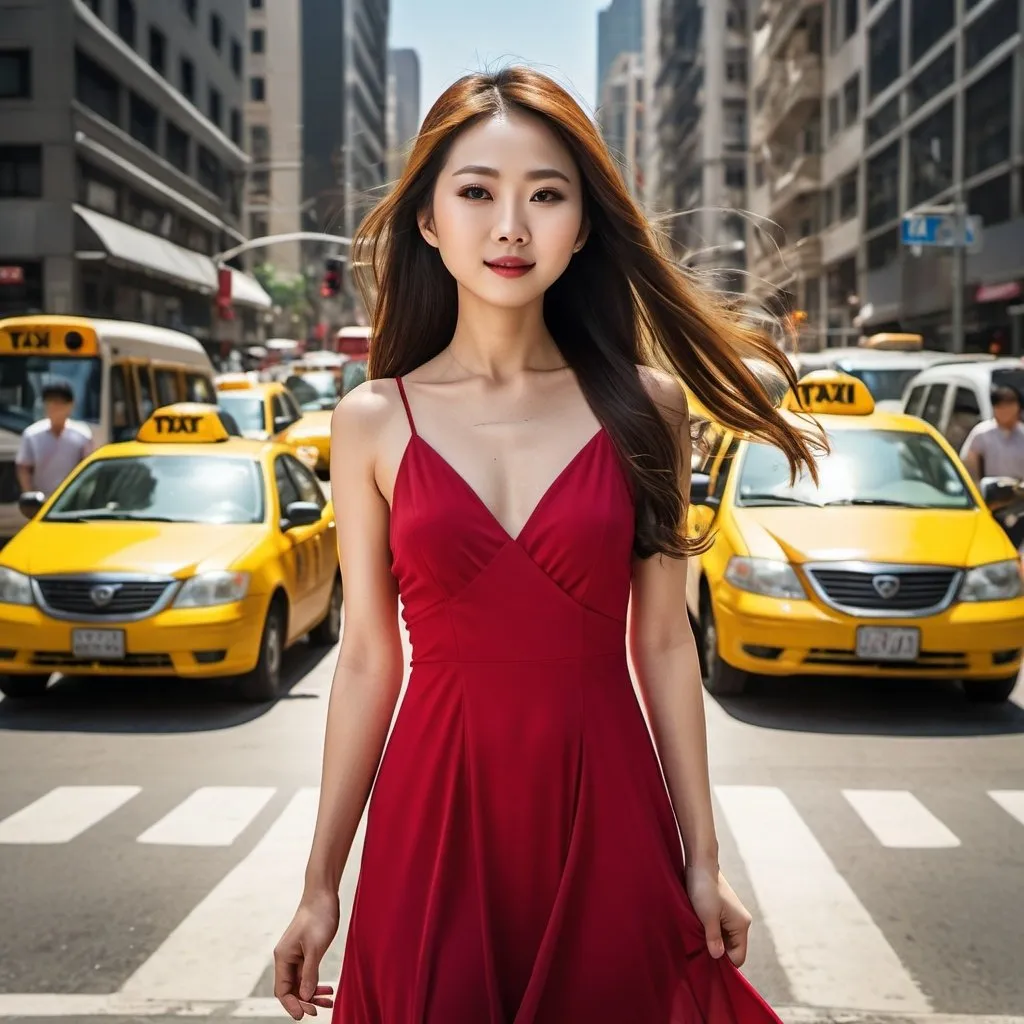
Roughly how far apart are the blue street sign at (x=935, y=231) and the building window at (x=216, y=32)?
34777 millimetres

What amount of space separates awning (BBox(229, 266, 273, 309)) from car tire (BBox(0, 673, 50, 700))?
44.8 meters

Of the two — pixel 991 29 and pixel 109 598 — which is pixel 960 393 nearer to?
pixel 109 598

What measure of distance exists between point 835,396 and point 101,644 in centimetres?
473

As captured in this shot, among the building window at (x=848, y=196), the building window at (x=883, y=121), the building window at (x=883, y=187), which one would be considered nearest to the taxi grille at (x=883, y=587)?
the building window at (x=883, y=187)

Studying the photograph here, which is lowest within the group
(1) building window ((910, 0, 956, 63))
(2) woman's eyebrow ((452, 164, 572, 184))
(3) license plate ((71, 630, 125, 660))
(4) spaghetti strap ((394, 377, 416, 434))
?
(3) license plate ((71, 630, 125, 660))

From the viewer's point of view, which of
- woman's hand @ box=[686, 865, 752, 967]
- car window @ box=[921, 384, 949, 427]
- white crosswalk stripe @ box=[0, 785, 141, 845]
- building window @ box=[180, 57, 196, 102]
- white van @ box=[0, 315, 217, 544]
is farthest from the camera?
building window @ box=[180, 57, 196, 102]

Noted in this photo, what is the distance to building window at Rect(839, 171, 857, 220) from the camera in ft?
180

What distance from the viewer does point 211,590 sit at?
8508 mm

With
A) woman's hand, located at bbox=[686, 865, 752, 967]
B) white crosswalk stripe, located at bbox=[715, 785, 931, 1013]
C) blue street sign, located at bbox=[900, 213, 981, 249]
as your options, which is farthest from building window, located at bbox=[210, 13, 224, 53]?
woman's hand, located at bbox=[686, 865, 752, 967]

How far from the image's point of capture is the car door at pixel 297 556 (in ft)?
30.6

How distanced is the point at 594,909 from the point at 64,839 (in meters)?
4.30

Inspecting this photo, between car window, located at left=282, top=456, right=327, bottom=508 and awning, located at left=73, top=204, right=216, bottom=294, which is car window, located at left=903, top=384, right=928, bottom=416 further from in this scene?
awning, located at left=73, top=204, right=216, bottom=294

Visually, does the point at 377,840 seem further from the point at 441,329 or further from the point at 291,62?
the point at 291,62

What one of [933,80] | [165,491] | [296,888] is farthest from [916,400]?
[933,80]
